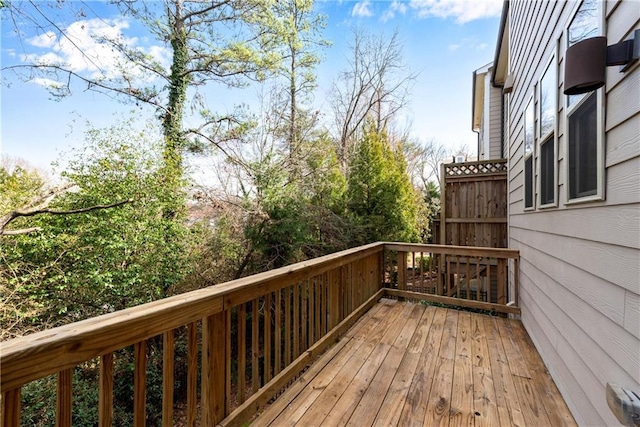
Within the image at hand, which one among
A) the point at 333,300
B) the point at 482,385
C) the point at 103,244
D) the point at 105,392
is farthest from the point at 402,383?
the point at 103,244

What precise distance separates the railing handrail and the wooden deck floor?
869 millimetres

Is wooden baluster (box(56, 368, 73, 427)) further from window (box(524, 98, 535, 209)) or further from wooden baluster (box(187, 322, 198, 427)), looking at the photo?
window (box(524, 98, 535, 209))

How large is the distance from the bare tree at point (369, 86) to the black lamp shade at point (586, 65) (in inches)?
388

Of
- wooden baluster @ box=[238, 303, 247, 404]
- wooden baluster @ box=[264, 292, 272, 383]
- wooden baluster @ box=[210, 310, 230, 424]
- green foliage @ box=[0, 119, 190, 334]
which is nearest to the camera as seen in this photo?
wooden baluster @ box=[210, 310, 230, 424]

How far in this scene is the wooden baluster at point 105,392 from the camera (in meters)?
1.00

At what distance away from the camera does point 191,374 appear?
141 centimetres

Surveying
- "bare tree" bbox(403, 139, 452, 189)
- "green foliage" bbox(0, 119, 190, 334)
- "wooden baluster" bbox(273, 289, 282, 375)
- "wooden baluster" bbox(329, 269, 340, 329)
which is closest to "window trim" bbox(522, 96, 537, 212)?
"wooden baluster" bbox(329, 269, 340, 329)

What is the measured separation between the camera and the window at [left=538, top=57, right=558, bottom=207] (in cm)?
220

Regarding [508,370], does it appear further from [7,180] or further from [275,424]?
[7,180]

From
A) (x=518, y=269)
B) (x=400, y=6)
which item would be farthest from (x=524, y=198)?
(x=400, y=6)

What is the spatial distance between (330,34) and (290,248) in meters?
7.66

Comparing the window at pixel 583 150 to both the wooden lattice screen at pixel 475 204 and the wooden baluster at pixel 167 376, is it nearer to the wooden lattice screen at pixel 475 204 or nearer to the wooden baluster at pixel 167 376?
the wooden baluster at pixel 167 376

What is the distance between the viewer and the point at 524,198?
3266 millimetres

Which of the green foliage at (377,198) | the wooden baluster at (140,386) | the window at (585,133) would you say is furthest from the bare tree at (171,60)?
the window at (585,133)
